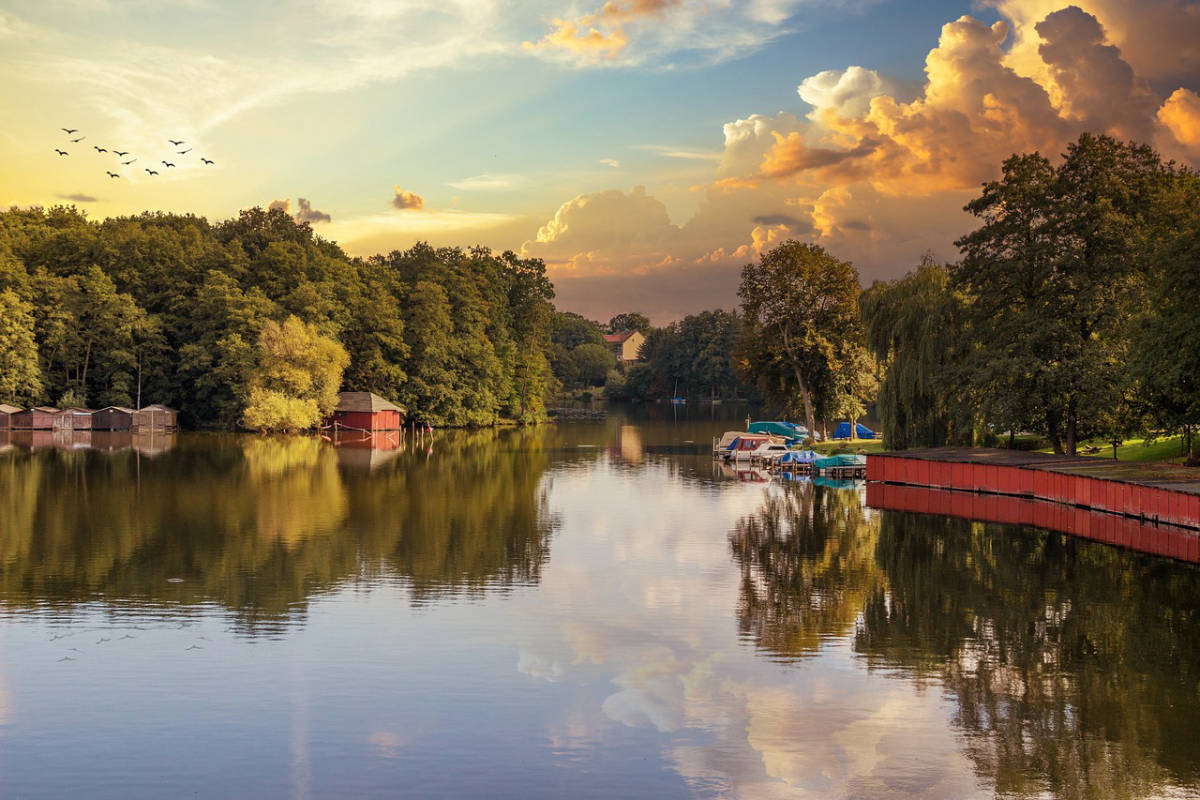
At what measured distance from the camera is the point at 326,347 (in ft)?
332

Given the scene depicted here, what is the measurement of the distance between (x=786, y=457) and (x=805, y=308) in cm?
1615

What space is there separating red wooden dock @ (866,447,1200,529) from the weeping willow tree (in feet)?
6.95

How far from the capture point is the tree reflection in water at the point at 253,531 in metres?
27.4

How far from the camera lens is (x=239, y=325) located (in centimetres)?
10212

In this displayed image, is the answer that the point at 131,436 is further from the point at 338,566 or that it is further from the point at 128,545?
the point at 338,566

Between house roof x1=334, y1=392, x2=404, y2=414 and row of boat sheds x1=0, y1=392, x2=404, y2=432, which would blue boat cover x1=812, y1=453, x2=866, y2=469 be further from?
row of boat sheds x1=0, y1=392, x2=404, y2=432

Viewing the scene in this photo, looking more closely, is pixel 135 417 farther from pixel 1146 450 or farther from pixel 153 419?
pixel 1146 450

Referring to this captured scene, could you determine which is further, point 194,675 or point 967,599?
point 967,599

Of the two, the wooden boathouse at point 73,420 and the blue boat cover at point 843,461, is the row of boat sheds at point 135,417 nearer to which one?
the wooden boathouse at point 73,420

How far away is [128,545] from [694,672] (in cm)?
2157

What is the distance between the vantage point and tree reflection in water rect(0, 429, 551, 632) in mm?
27375

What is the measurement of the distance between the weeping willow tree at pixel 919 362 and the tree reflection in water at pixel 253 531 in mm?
21006

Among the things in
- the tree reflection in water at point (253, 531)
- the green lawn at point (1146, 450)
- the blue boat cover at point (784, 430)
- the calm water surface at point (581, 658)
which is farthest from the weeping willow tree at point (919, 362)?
the blue boat cover at point (784, 430)

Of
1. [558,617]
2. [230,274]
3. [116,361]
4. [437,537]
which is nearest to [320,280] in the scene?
[230,274]
